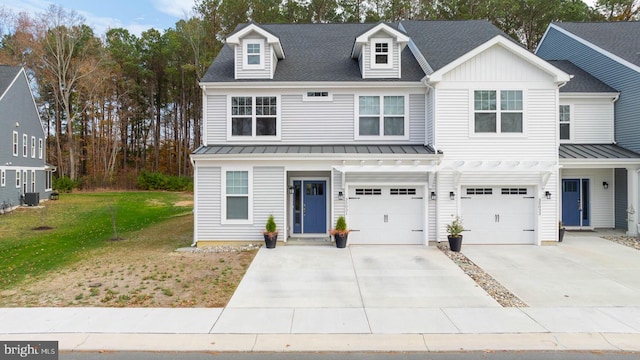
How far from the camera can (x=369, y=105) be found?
13344 millimetres

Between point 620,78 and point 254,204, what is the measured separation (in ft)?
50.1

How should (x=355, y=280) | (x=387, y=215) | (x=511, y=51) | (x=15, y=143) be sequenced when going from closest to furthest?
(x=355, y=280) → (x=511, y=51) → (x=387, y=215) → (x=15, y=143)

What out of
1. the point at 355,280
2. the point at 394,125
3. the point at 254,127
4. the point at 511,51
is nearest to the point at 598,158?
the point at 511,51

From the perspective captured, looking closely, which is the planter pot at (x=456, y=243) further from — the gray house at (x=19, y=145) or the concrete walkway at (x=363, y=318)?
the gray house at (x=19, y=145)

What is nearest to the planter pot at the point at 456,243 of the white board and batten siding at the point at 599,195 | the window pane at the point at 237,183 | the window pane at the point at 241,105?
the white board and batten siding at the point at 599,195

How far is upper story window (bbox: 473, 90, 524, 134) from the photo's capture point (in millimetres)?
12266

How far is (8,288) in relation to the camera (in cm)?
812

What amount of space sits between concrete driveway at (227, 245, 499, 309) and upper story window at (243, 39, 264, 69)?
6913 millimetres

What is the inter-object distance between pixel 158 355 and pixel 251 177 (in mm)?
7513

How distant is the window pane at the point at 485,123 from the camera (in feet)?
40.4

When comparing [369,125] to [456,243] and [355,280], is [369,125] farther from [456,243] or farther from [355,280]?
Result: [355,280]

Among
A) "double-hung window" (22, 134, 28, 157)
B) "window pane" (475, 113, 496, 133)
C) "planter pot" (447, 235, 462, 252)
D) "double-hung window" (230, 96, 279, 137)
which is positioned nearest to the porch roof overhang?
"window pane" (475, 113, 496, 133)

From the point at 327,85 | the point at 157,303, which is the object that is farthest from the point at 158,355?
the point at 327,85

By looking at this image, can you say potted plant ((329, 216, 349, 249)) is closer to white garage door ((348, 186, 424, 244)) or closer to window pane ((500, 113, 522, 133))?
white garage door ((348, 186, 424, 244))
